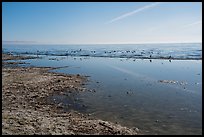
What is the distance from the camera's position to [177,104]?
19.5m

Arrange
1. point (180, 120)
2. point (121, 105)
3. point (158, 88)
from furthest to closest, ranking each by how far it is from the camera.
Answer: point (158, 88), point (121, 105), point (180, 120)

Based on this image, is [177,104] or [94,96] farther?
[94,96]

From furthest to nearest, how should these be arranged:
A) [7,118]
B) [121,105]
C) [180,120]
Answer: [121,105], [180,120], [7,118]

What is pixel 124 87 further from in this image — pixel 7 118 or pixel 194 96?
pixel 7 118

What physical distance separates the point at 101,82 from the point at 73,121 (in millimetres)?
15154

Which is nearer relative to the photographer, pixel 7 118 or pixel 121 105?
pixel 7 118

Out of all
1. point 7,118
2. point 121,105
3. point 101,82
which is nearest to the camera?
point 7,118

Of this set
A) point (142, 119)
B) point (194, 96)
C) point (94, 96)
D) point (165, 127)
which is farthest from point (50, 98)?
point (194, 96)

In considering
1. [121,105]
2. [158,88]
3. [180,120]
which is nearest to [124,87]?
[158,88]

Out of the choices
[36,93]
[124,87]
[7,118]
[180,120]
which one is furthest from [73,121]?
[124,87]

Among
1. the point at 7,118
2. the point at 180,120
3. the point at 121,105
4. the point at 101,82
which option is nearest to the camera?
the point at 7,118

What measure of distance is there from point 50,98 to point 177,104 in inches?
417

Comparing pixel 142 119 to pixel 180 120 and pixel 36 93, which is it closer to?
pixel 180 120

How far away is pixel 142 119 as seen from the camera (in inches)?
624
